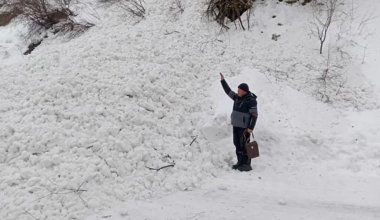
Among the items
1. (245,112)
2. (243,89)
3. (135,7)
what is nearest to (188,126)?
(245,112)

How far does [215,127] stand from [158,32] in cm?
463

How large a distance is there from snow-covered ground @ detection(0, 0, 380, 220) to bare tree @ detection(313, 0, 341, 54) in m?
0.30

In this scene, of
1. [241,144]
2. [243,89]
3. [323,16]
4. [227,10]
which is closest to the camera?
[243,89]

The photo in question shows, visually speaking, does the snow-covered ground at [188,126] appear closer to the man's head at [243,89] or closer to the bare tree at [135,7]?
the man's head at [243,89]

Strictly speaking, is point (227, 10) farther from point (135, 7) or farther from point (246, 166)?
point (246, 166)

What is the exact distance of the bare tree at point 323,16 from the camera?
10.6 metres

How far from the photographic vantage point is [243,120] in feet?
24.3

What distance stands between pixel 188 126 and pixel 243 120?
1.47 m

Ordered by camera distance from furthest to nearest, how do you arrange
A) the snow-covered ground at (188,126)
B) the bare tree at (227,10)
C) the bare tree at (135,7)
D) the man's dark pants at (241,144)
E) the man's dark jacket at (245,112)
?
the bare tree at (135,7) < the bare tree at (227,10) < the man's dark pants at (241,144) < the man's dark jacket at (245,112) < the snow-covered ground at (188,126)

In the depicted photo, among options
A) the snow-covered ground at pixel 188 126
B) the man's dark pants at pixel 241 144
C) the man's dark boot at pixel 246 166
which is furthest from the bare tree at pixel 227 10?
the man's dark boot at pixel 246 166

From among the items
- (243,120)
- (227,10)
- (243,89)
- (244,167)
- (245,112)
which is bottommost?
(244,167)

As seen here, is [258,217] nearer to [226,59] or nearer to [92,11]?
[226,59]

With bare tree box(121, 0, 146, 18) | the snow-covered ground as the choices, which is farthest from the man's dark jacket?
bare tree box(121, 0, 146, 18)

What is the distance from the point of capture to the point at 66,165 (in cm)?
693
